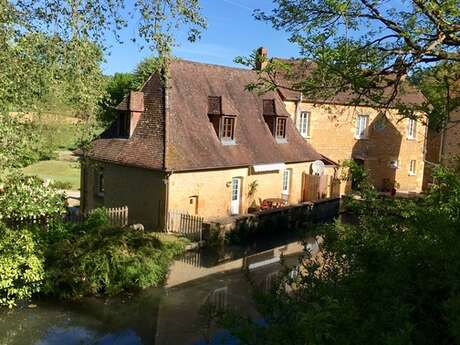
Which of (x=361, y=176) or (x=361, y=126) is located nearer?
(x=361, y=176)

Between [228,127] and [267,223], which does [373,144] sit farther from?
[267,223]

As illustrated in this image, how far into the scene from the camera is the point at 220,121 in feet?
73.8

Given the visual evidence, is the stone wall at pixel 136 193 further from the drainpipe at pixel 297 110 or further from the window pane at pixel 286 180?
the drainpipe at pixel 297 110

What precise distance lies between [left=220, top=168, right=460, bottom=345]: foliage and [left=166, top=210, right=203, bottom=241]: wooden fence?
515 inches

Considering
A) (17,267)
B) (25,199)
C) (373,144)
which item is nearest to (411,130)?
(373,144)

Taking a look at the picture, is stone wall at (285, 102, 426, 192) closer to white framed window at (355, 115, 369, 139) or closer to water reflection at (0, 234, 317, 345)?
white framed window at (355, 115, 369, 139)

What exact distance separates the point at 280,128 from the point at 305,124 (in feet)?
16.2

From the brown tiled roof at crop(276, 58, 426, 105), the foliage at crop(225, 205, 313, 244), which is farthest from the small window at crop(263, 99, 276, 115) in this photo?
the foliage at crop(225, 205, 313, 244)

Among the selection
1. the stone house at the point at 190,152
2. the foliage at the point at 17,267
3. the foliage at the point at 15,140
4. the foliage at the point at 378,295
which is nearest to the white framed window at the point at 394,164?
the stone house at the point at 190,152

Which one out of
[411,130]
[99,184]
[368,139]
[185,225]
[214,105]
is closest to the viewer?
[185,225]

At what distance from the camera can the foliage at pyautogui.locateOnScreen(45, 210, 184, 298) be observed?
1274 cm

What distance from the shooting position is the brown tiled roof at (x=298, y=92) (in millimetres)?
11430

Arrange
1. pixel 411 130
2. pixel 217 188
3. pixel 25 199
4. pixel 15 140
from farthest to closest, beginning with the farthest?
1. pixel 411 130
2. pixel 217 188
3. pixel 25 199
4. pixel 15 140

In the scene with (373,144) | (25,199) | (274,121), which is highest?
(274,121)
